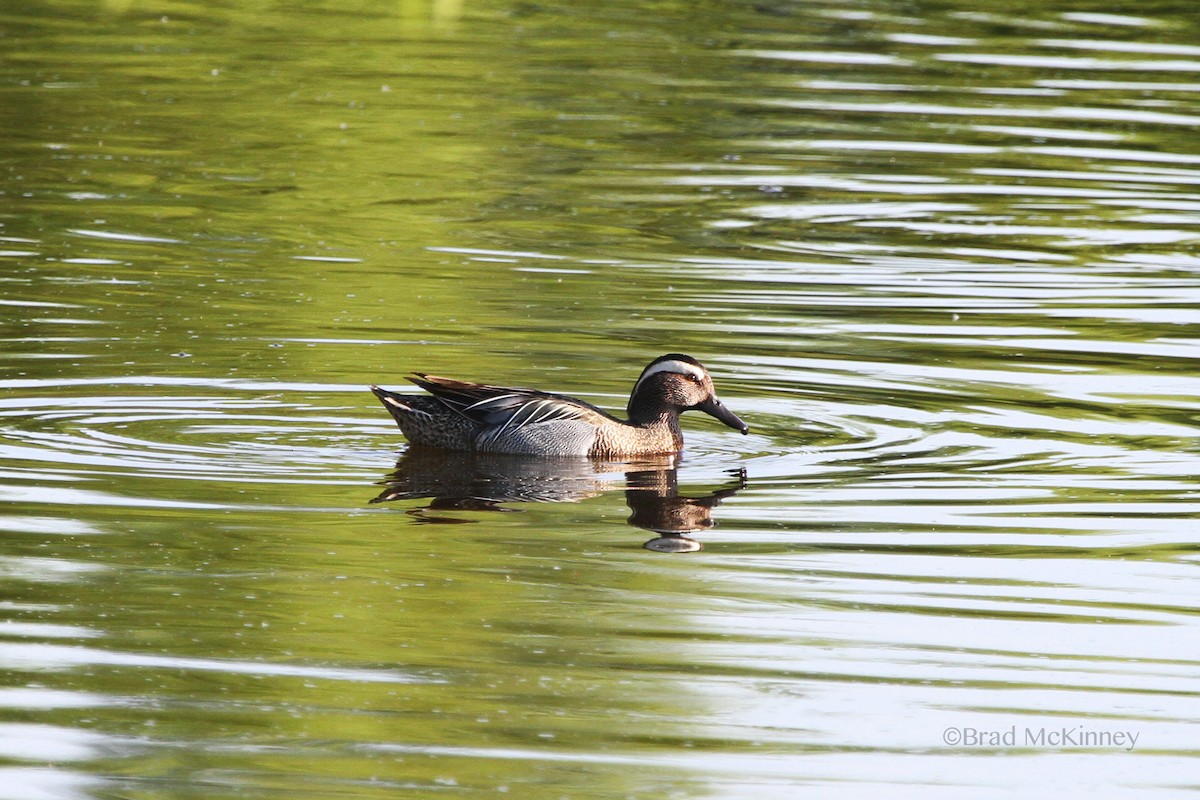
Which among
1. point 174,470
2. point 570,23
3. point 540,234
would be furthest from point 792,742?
point 570,23

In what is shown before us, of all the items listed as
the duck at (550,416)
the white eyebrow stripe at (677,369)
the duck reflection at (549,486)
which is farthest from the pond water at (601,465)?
the white eyebrow stripe at (677,369)

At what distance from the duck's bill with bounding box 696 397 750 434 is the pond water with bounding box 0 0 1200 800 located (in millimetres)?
193

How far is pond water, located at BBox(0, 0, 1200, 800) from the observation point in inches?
255

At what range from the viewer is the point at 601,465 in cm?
1045

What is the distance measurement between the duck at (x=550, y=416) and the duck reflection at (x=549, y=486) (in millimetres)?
71

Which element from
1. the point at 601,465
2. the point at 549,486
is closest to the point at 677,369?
the point at 601,465

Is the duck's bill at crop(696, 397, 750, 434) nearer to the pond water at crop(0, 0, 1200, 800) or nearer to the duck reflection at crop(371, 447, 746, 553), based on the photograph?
the pond water at crop(0, 0, 1200, 800)

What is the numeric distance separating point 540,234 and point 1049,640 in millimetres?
9123

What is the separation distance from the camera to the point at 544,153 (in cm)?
1952

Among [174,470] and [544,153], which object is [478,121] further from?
[174,470]

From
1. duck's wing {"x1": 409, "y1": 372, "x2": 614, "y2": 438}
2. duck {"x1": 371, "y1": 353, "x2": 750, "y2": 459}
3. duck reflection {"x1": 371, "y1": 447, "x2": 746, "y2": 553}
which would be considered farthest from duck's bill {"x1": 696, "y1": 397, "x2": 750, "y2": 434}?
duck's wing {"x1": 409, "y1": 372, "x2": 614, "y2": 438}

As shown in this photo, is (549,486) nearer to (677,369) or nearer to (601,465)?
A: (601,465)

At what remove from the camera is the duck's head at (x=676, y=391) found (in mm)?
10578

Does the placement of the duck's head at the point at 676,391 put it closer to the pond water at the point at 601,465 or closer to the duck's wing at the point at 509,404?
the pond water at the point at 601,465
